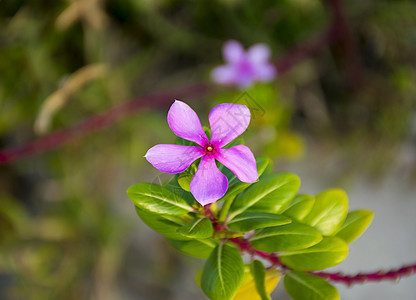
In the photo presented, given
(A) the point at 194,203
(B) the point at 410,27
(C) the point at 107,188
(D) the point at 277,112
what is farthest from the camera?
(C) the point at 107,188

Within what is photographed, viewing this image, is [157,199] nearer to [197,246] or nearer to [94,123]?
[197,246]

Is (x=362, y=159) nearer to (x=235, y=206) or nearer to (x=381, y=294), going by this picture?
(x=381, y=294)

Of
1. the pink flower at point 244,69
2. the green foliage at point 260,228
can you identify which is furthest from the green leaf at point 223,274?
the pink flower at point 244,69

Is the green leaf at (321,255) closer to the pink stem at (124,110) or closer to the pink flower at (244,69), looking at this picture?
the pink stem at (124,110)

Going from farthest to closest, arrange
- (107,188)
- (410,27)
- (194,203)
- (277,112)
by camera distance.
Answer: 1. (107,188)
2. (410,27)
3. (277,112)
4. (194,203)

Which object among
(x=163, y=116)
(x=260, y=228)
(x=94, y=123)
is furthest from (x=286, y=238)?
(x=163, y=116)

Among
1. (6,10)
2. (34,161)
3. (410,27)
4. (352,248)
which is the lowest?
(352,248)

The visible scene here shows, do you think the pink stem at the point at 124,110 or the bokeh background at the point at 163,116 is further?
the bokeh background at the point at 163,116

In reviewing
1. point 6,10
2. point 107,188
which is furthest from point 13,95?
point 107,188
